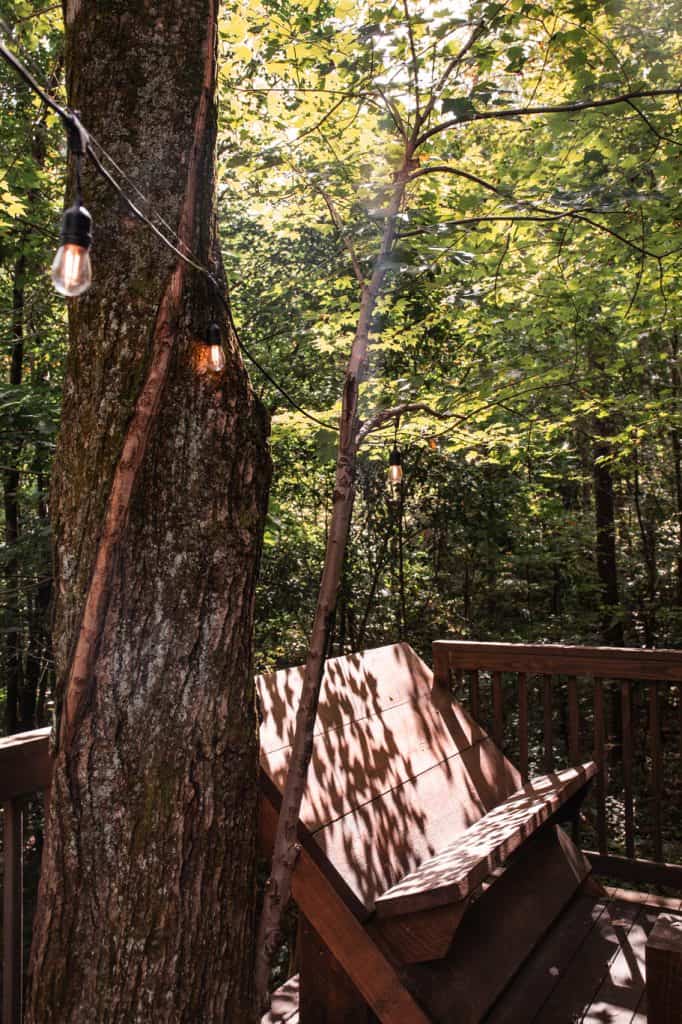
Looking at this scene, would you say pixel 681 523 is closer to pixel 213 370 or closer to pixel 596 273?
pixel 596 273

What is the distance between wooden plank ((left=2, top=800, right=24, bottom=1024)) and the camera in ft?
5.84

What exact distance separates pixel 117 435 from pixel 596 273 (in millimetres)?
3994

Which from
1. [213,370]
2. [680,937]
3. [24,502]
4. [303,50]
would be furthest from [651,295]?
[24,502]

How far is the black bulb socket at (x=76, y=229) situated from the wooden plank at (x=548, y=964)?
7.25ft

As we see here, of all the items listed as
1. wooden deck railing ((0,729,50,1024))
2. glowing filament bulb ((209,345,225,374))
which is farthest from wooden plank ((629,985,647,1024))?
glowing filament bulb ((209,345,225,374))

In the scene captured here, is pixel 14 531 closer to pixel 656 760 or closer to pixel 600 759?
pixel 600 759

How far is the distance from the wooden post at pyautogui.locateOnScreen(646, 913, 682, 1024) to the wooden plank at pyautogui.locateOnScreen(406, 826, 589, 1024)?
39.0 inches

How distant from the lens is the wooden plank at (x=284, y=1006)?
2.39 meters

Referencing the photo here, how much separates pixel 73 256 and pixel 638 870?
3030 millimetres

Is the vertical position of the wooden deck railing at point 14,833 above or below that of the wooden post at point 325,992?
above

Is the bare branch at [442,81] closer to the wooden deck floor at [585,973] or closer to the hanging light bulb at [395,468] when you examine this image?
the hanging light bulb at [395,468]

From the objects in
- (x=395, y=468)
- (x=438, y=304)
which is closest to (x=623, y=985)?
(x=395, y=468)

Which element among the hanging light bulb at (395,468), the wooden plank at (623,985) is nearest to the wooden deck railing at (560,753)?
the wooden plank at (623,985)

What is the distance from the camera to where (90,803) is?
1.66 meters
